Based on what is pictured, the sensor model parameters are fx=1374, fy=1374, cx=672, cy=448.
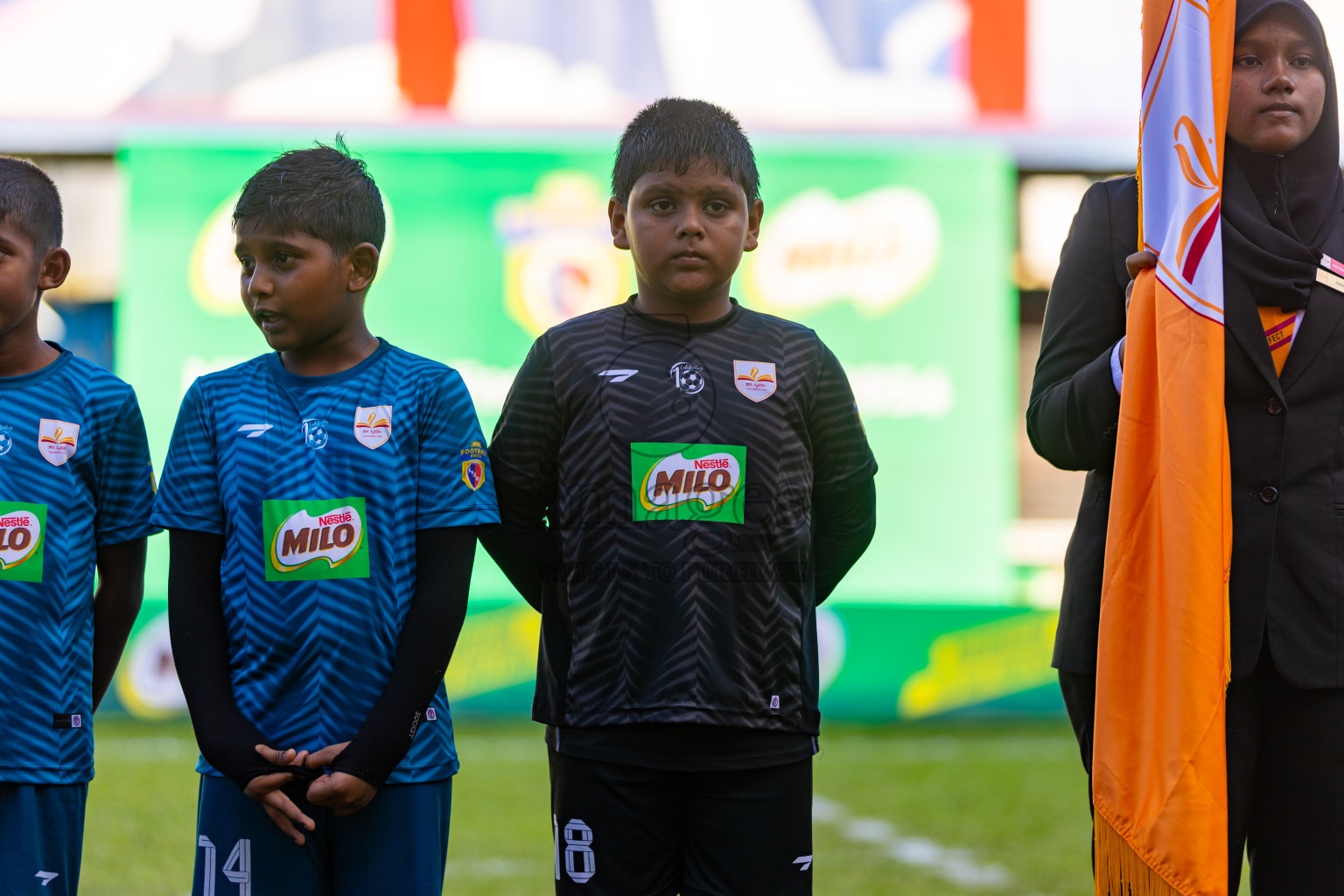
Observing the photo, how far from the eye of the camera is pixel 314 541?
1.93m

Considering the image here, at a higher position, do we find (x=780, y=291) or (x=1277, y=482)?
(x=780, y=291)

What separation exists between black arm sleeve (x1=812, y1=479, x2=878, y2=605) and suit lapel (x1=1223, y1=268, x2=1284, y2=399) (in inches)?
24.0

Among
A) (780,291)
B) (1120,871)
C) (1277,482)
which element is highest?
(780,291)

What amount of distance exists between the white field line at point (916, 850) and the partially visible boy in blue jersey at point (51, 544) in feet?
9.18

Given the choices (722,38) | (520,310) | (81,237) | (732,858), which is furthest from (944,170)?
(732,858)

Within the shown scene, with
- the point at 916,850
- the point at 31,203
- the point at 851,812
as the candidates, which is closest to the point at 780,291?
the point at 851,812

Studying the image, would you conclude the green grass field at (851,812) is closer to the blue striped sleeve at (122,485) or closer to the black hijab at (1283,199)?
the blue striped sleeve at (122,485)

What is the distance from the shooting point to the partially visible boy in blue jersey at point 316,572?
6.15 feet

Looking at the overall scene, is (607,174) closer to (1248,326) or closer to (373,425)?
(373,425)

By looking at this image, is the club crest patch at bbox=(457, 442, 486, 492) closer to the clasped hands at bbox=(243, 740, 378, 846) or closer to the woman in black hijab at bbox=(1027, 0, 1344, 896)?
the clasped hands at bbox=(243, 740, 378, 846)

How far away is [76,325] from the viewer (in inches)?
286

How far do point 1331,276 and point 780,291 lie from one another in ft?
16.8

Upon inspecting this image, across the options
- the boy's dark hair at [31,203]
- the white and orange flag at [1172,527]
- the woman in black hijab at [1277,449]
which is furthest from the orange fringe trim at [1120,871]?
the boy's dark hair at [31,203]

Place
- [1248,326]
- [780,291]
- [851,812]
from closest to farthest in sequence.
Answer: [1248,326], [851,812], [780,291]
